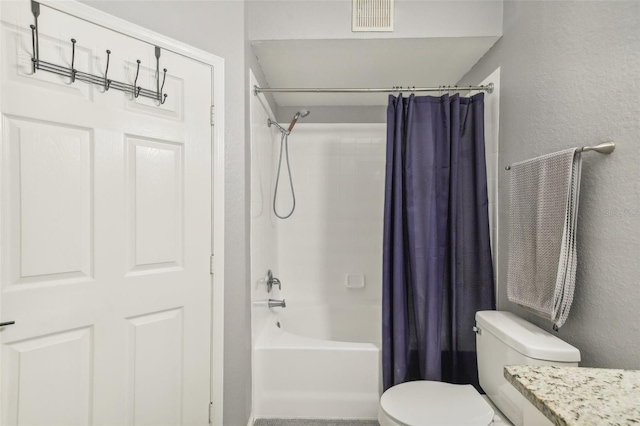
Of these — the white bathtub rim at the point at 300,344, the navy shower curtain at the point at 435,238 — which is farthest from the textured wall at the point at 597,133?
the white bathtub rim at the point at 300,344

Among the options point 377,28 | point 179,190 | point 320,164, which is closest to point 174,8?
point 179,190

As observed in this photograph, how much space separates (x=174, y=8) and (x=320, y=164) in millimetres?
1587

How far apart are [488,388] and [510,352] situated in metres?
0.31

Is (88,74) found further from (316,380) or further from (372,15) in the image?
(316,380)

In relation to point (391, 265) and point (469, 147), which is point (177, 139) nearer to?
point (391, 265)

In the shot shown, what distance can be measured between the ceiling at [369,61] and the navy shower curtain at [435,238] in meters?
0.32

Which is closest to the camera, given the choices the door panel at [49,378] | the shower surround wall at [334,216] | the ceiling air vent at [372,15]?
the door panel at [49,378]

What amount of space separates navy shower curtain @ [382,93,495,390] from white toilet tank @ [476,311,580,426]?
0.23m

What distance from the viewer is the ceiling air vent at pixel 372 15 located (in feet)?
5.65

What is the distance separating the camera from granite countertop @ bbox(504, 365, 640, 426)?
53 cm

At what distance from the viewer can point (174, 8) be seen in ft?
4.82

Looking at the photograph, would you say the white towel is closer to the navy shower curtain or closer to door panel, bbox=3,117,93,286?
the navy shower curtain

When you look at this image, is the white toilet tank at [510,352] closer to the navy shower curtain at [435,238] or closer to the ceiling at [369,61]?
the navy shower curtain at [435,238]

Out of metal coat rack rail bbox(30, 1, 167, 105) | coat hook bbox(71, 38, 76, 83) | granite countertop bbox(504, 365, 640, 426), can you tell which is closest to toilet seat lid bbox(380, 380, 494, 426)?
granite countertop bbox(504, 365, 640, 426)
